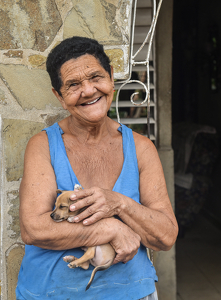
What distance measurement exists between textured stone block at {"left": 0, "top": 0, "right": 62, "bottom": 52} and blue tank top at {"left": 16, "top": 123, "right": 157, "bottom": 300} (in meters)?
0.81

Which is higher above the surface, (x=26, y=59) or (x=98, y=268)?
(x=26, y=59)

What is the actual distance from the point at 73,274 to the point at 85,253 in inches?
7.7

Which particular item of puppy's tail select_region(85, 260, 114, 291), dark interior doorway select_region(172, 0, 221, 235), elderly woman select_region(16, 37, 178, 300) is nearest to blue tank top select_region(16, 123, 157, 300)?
elderly woman select_region(16, 37, 178, 300)

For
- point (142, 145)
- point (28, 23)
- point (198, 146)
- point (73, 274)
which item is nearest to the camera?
point (73, 274)

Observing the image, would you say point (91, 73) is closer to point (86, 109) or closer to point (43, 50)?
point (86, 109)

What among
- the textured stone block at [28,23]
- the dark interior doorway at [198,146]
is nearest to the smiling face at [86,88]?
the textured stone block at [28,23]

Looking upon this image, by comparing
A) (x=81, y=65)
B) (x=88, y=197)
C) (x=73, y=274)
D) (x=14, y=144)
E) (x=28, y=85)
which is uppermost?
(x=81, y=65)

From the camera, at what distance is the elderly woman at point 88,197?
1.65 meters

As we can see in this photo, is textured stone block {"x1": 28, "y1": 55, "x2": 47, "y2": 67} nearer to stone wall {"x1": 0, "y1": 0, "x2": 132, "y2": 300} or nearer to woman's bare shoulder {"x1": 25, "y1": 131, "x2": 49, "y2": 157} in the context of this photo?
stone wall {"x1": 0, "y1": 0, "x2": 132, "y2": 300}

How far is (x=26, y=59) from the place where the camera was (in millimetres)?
2270

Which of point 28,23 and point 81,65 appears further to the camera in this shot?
point 28,23

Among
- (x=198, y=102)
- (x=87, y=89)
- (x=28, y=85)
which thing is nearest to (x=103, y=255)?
(x=87, y=89)

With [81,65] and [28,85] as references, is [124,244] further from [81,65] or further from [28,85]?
[28,85]

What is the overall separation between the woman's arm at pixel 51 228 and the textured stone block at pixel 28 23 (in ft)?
3.08
